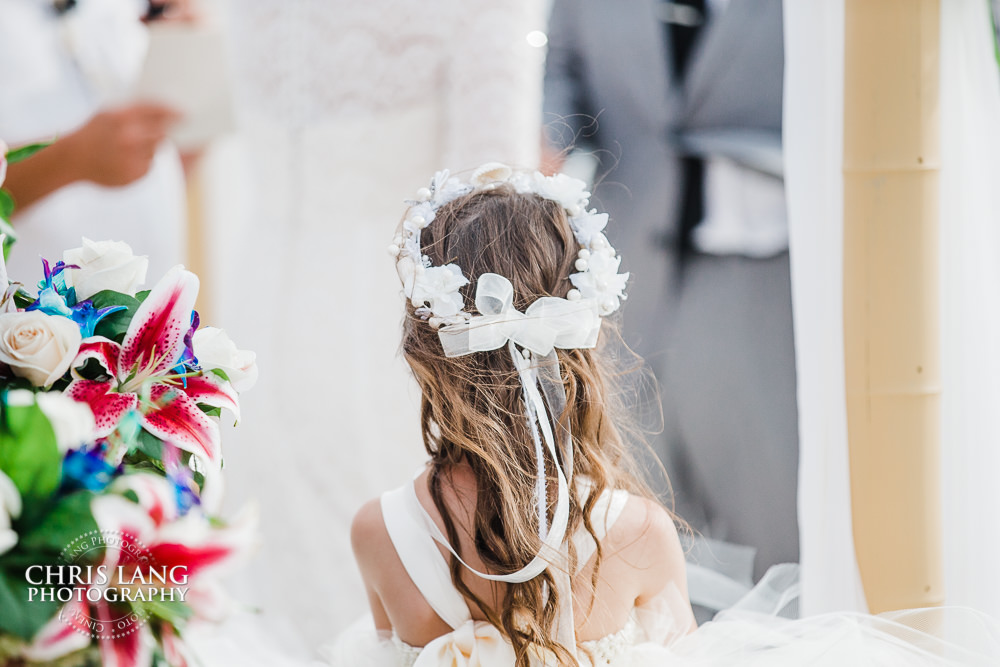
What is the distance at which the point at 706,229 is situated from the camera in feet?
4.62

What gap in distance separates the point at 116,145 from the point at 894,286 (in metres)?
1.04

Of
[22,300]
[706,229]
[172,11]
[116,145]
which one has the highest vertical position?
[172,11]

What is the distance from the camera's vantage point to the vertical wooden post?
0.75 metres

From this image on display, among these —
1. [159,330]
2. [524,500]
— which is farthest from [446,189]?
[159,330]

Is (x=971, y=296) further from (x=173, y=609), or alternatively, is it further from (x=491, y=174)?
(x=173, y=609)

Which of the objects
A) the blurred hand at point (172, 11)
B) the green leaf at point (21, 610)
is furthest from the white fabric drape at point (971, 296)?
the blurred hand at point (172, 11)

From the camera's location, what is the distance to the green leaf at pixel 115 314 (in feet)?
1.60

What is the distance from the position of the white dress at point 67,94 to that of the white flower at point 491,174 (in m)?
0.65

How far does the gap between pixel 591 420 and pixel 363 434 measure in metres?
0.70

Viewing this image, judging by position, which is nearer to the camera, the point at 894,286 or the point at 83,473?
the point at 83,473

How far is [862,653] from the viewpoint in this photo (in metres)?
0.69

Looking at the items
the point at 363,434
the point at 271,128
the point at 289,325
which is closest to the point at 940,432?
the point at 363,434

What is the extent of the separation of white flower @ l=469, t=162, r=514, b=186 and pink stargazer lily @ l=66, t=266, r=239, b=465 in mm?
437

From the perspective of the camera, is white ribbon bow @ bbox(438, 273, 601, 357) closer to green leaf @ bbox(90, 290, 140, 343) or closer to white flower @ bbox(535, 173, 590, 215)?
white flower @ bbox(535, 173, 590, 215)
